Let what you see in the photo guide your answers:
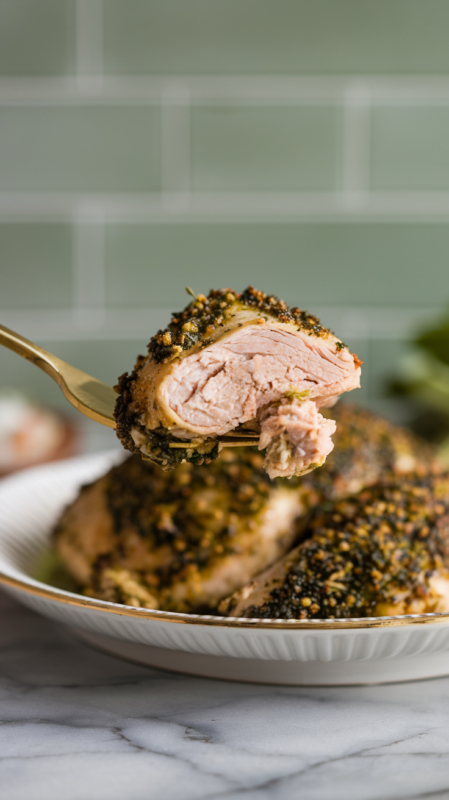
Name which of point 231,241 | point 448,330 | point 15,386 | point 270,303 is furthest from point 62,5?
point 270,303

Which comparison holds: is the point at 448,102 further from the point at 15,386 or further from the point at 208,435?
the point at 208,435

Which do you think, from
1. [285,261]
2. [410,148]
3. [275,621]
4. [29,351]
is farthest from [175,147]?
[275,621]

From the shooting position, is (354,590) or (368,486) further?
(368,486)

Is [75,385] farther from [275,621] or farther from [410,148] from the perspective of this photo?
[410,148]

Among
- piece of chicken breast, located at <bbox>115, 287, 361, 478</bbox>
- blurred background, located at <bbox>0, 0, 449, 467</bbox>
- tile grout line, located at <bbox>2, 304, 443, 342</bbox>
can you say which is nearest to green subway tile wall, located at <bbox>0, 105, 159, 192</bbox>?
blurred background, located at <bbox>0, 0, 449, 467</bbox>

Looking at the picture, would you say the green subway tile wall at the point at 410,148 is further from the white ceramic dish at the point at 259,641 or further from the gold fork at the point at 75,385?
the white ceramic dish at the point at 259,641
